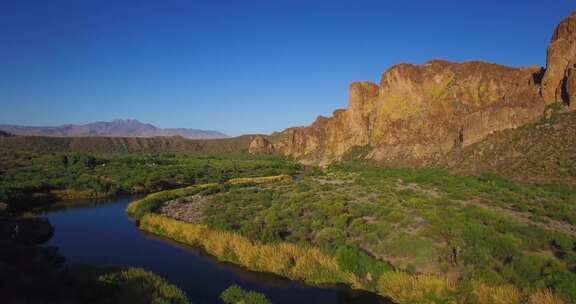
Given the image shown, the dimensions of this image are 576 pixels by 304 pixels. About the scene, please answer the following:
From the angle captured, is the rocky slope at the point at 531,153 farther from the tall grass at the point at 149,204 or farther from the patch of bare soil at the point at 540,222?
the tall grass at the point at 149,204

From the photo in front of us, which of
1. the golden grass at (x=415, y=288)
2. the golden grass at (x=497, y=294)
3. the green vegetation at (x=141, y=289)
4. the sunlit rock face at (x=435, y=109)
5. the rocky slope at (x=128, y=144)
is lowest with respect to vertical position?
the green vegetation at (x=141, y=289)

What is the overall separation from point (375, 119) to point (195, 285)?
84.7 meters

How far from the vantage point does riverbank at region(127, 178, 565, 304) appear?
11695 mm

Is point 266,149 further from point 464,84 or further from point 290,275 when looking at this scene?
point 290,275

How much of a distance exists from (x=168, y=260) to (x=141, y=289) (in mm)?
5825

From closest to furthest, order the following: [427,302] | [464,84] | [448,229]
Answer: [427,302] → [448,229] → [464,84]

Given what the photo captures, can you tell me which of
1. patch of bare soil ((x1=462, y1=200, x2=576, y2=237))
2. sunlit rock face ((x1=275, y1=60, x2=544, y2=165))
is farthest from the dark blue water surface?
sunlit rock face ((x1=275, y1=60, x2=544, y2=165))

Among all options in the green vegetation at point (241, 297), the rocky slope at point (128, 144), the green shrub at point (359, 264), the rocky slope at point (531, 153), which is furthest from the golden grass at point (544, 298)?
the rocky slope at point (128, 144)

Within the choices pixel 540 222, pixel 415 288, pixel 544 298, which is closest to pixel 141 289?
pixel 415 288

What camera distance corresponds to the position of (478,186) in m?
32.9

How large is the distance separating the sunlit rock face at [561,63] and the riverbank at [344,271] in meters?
49.9

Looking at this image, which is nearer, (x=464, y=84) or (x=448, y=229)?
(x=448, y=229)

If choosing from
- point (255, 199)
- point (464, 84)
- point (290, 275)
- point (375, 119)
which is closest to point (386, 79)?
point (375, 119)

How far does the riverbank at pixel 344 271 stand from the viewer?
460 inches
